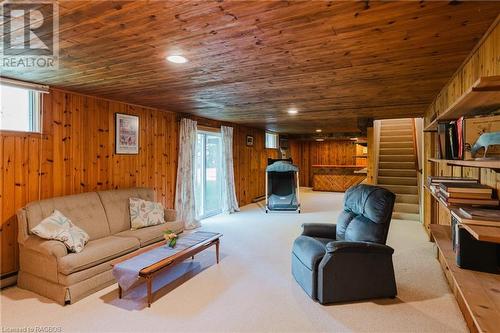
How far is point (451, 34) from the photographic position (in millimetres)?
1904

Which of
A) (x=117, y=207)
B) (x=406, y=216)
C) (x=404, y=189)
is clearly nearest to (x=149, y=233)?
(x=117, y=207)

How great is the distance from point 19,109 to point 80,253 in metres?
1.79

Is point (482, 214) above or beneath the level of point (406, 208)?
above

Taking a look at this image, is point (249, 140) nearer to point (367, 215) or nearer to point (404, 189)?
point (404, 189)

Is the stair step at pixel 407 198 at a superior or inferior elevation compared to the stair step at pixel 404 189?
inferior

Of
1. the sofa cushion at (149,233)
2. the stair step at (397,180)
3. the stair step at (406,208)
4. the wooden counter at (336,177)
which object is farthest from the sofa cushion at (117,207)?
the wooden counter at (336,177)

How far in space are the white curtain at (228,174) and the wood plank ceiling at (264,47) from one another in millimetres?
2689

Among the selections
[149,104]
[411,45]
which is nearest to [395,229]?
[411,45]

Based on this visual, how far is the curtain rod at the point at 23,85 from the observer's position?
2.90 meters

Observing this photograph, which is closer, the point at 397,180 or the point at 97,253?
the point at 97,253

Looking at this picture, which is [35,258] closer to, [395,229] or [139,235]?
[139,235]

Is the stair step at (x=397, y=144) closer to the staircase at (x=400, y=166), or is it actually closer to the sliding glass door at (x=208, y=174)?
the staircase at (x=400, y=166)

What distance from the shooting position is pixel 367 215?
2.83 meters

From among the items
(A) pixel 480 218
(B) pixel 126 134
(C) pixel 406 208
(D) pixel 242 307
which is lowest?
(D) pixel 242 307
